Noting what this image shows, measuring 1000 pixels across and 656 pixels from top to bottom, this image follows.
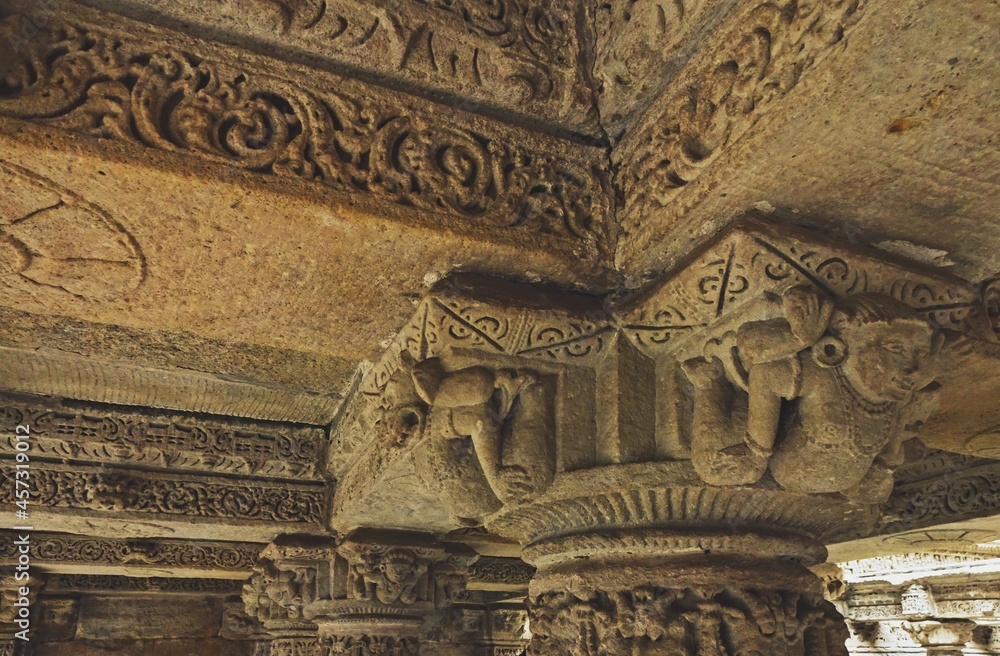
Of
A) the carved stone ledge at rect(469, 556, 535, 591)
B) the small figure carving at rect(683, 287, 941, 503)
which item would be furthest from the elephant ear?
the carved stone ledge at rect(469, 556, 535, 591)

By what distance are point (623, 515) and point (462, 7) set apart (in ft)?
4.19

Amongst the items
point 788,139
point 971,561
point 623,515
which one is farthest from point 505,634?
point 788,139

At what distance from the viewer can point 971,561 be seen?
4523 mm

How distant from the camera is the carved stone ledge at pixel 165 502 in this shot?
Answer: 284 centimetres

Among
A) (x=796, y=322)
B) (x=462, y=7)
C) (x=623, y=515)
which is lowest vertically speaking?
(x=623, y=515)

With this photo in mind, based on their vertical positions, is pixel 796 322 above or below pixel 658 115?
below

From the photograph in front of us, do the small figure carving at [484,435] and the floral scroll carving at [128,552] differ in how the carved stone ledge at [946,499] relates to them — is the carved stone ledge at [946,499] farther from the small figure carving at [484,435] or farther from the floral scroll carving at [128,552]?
the floral scroll carving at [128,552]

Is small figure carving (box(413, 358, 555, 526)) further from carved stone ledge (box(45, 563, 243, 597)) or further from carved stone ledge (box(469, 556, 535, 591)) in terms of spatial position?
carved stone ledge (box(45, 563, 243, 597))

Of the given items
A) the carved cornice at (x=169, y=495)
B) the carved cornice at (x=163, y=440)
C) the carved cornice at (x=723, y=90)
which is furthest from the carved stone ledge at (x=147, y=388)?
the carved cornice at (x=723, y=90)

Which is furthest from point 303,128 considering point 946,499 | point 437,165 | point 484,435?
point 946,499

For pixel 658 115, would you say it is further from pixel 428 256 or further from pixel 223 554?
pixel 223 554

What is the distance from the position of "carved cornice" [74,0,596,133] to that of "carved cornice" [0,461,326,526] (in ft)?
6.78

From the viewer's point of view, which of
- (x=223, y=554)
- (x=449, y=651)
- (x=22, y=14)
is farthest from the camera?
(x=449, y=651)

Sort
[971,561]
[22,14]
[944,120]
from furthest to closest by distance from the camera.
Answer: [971,561] → [22,14] → [944,120]
